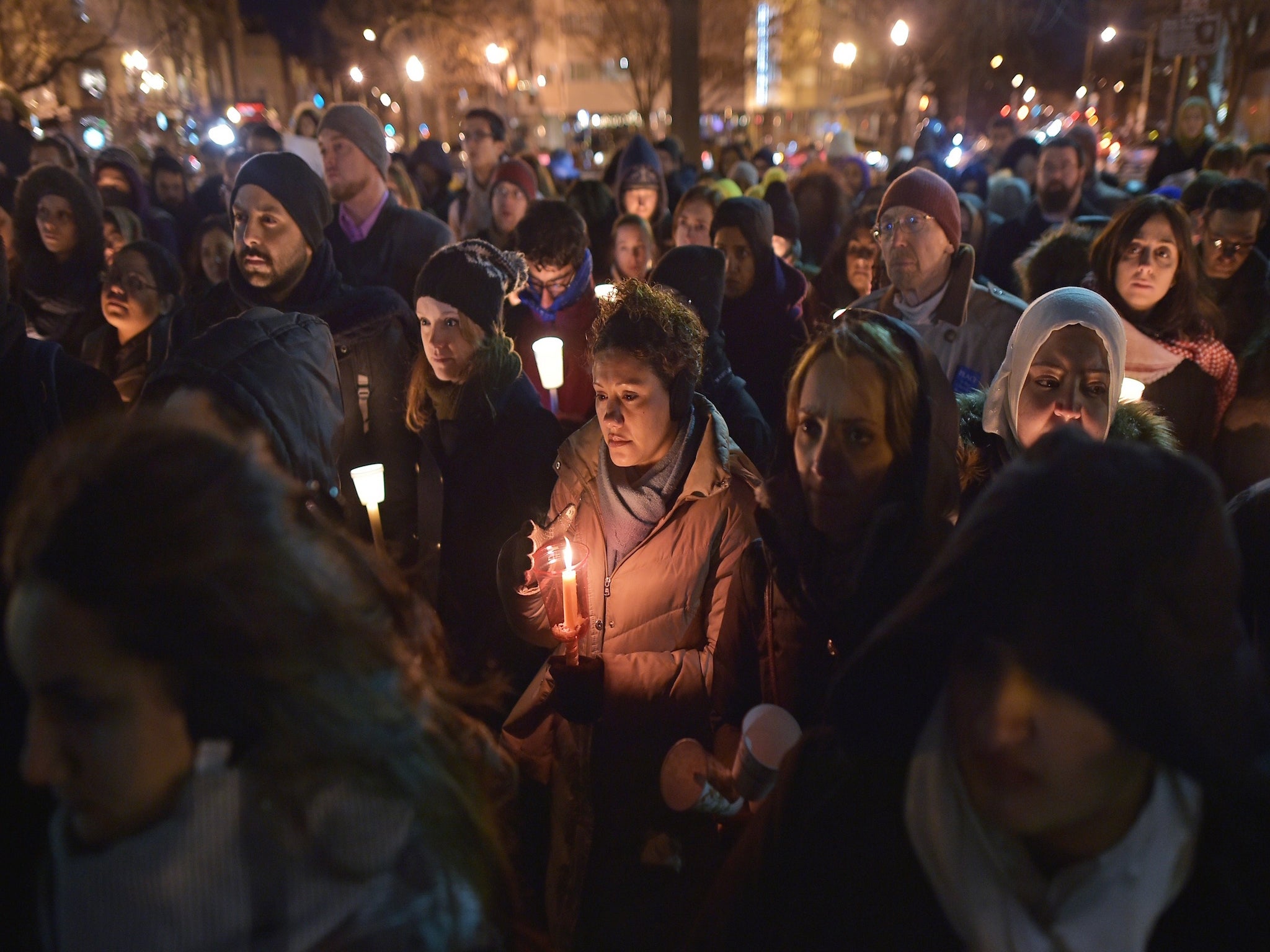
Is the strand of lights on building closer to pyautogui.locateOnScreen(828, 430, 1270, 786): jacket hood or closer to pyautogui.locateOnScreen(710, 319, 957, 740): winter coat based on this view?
pyautogui.locateOnScreen(710, 319, 957, 740): winter coat

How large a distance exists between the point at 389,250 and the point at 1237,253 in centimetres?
522

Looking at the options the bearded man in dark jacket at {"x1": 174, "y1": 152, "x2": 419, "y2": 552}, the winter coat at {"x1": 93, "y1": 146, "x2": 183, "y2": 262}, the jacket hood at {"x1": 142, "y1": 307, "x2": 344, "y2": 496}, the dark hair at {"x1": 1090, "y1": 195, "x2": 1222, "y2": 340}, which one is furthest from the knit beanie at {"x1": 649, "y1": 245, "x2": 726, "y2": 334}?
the winter coat at {"x1": 93, "y1": 146, "x2": 183, "y2": 262}

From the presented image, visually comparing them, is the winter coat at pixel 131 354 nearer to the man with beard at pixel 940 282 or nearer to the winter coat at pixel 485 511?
the winter coat at pixel 485 511

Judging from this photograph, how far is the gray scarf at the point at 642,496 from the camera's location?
9.64 ft

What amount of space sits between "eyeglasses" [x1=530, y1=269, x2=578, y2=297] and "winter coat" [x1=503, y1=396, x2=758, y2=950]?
3.01m

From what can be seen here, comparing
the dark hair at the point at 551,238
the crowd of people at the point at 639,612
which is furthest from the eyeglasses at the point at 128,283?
the dark hair at the point at 551,238

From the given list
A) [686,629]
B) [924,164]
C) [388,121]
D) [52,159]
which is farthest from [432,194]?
[388,121]

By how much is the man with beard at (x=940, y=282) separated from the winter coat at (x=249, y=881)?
3.75 m

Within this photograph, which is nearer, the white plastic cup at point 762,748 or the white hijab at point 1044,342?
the white plastic cup at point 762,748

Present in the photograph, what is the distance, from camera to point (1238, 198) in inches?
214

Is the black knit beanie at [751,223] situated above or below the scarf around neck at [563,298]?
above

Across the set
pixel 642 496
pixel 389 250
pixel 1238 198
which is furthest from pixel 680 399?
pixel 1238 198

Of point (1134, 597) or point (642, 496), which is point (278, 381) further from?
point (1134, 597)

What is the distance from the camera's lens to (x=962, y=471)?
2982 mm
